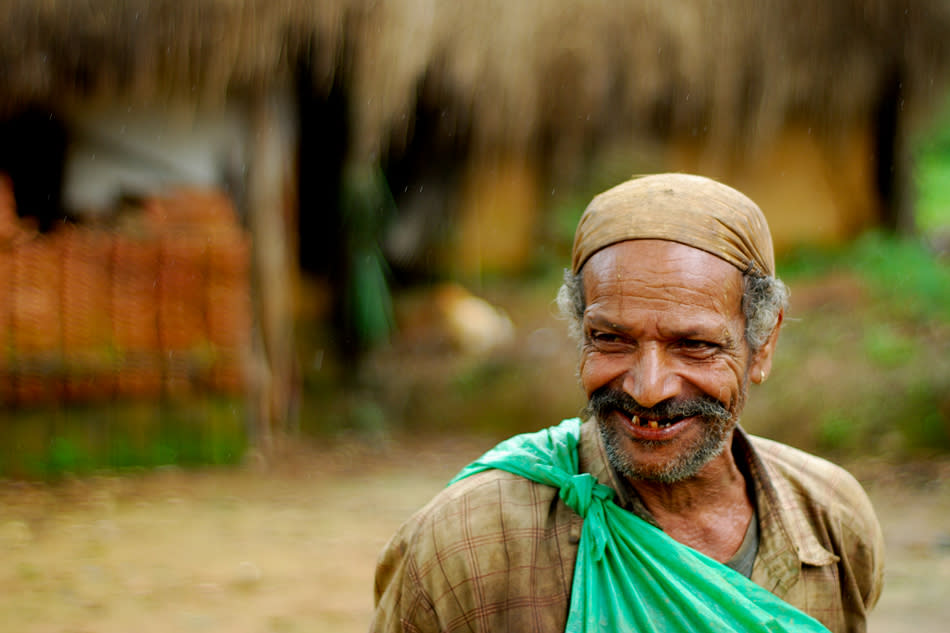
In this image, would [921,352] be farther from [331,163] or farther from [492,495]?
[492,495]

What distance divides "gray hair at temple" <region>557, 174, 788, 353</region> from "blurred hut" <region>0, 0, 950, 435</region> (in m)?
5.53

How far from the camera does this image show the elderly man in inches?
74.7

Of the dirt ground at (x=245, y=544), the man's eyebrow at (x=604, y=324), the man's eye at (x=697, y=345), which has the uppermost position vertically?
the man's eyebrow at (x=604, y=324)

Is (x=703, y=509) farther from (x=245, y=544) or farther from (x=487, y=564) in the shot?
(x=245, y=544)

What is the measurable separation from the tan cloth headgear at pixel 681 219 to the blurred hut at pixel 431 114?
554 cm

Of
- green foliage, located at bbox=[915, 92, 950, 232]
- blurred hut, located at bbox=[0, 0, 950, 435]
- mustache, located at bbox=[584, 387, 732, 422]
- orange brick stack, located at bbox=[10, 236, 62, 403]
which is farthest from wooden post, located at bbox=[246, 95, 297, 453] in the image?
green foliage, located at bbox=[915, 92, 950, 232]

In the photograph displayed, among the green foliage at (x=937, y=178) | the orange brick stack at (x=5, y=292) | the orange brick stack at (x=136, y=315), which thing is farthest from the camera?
the green foliage at (x=937, y=178)

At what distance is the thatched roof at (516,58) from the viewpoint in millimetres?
6840

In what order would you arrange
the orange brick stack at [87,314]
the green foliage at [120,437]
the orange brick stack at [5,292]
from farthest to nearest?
the orange brick stack at [87,314], the green foliage at [120,437], the orange brick stack at [5,292]

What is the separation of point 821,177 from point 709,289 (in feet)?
29.5

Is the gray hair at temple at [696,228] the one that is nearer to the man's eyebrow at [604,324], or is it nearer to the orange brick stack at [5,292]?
the man's eyebrow at [604,324]

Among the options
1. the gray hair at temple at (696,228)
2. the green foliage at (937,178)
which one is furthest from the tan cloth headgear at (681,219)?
the green foliage at (937,178)

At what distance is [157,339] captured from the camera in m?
6.84

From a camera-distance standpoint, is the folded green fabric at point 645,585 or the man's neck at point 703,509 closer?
the folded green fabric at point 645,585
